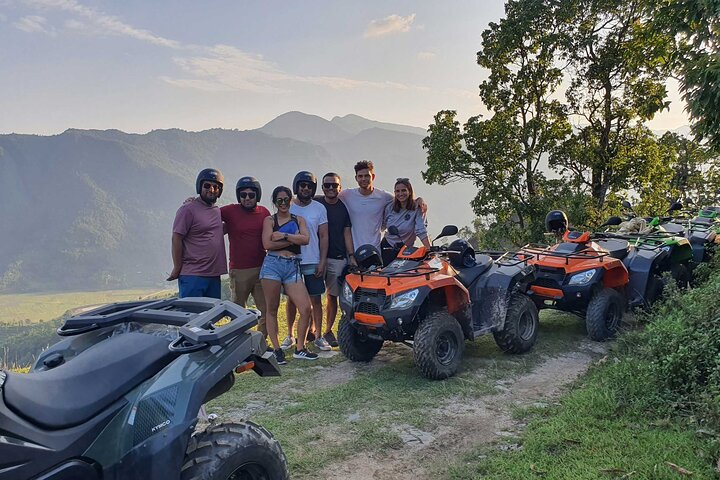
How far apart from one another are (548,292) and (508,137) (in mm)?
9892

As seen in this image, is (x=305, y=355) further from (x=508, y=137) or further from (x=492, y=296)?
(x=508, y=137)

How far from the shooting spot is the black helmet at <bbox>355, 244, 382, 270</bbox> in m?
5.27

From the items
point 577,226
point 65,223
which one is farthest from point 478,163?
point 65,223

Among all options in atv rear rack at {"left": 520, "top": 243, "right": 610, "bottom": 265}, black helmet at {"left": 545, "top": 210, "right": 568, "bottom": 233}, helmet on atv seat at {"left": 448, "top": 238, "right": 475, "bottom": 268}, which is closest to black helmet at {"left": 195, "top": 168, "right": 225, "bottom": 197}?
helmet on atv seat at {"left": 448, "top": 238, "right": 475, "bottom": 268}

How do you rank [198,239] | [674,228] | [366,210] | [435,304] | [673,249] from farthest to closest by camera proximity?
[674,228], [673,249], [366,210], [435,304], [198,239]

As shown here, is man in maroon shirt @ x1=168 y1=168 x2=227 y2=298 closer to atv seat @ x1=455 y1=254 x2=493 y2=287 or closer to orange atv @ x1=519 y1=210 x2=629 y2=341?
atv seat @ x1=455 y1=254 x2=493 y2=287

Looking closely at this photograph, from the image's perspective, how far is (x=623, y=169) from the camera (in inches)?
615

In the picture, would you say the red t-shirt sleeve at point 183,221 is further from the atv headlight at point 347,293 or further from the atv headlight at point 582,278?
the atv headlight at point 582,278

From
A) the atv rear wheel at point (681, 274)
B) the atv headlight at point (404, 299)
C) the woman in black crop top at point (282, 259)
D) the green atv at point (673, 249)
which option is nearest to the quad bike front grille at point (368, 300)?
the atv headlight at point (404, 299)

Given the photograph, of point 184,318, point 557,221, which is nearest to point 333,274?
point 557,221

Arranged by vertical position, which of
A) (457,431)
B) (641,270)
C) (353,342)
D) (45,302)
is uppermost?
(641,270)

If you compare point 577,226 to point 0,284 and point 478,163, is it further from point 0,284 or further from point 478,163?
point 0,284

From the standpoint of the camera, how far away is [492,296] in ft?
18.7

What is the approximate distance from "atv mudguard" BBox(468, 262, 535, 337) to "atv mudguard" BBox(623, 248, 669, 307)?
205 centimetres
